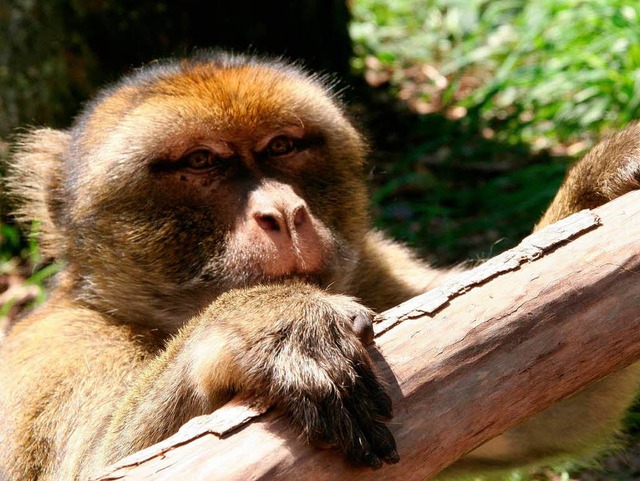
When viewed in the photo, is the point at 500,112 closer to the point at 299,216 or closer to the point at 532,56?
the point at 532,56

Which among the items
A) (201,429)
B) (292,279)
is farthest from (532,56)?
(201,429)

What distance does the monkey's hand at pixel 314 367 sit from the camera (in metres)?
2.69

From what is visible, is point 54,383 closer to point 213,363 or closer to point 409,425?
point 213,363

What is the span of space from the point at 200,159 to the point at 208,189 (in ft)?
0.56

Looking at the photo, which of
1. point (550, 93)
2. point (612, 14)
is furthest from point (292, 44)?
point (612, 14)

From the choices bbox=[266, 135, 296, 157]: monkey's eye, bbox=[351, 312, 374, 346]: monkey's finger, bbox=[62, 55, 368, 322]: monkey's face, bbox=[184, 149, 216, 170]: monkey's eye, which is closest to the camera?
bbox=[351, 312, 374, 346]: monkey's finger

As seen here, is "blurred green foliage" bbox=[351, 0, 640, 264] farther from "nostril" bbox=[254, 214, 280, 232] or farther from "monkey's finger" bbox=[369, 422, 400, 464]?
"monkey's finger" bbox=[369, 422, 400, 464]

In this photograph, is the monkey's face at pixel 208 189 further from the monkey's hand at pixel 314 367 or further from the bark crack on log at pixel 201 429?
the bark crack on log at pixel 201 429

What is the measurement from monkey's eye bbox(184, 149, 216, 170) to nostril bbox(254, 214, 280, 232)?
51cm

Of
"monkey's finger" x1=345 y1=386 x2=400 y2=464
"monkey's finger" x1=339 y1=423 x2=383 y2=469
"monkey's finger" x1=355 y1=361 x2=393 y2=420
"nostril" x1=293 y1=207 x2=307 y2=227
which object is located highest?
"nostril" x1=293 y1=207 x2=307 y2=227

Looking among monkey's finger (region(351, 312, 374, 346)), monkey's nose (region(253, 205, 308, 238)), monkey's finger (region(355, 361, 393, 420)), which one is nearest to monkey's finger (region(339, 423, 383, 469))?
monkey's finger (region(355, 361, 393, 420))

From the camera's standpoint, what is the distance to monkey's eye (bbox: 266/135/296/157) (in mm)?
4129

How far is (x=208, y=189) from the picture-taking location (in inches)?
153

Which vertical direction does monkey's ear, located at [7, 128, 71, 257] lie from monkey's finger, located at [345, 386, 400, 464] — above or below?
below
